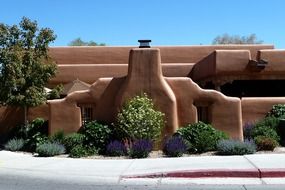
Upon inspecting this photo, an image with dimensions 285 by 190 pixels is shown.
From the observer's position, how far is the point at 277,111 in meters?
22.6

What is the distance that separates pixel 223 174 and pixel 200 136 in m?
5.80

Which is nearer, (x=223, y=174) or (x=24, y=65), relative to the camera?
(x=223, y=174)

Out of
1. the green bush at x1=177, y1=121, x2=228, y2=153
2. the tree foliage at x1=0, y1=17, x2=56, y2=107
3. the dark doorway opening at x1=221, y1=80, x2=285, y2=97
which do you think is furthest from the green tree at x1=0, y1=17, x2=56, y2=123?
the dark doorway opening at x1=221, y1=80, x2=285, y2=97

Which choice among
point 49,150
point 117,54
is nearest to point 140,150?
point 49,150

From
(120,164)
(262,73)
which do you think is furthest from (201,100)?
(262,73)

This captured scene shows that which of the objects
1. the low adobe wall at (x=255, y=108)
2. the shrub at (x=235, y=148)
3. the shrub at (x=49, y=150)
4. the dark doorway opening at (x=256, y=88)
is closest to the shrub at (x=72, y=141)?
the shrub at (x=49, y=150)

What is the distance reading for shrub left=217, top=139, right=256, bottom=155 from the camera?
16.7 meters

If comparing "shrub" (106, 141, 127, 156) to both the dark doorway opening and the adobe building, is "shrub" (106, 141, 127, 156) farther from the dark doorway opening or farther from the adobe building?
the dark doorway opening

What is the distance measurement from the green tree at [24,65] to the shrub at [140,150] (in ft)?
20.0

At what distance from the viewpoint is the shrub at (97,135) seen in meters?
→ 19.2

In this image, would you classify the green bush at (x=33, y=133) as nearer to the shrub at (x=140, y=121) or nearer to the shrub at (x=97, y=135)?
the shrub at (x=97, y=135)

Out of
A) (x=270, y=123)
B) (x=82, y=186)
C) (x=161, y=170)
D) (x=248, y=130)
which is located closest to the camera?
(x=82, y=186)

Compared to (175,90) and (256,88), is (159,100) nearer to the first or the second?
(175,90)

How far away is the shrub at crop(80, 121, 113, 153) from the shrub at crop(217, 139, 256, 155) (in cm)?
442
